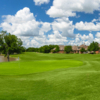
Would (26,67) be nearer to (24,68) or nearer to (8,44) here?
(24,68)

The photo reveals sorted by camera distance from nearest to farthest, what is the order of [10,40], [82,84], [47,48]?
1. [82,84]
2. [10,40]
3. [47,48]

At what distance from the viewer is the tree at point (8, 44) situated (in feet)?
149

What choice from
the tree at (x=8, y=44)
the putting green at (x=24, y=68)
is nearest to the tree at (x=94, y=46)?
the tree at (x=8, y=44)

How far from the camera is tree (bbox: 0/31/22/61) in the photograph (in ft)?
149

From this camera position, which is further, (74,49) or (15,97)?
(74,49)

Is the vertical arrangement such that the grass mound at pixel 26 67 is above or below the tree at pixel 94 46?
below

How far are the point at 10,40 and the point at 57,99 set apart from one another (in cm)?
4429

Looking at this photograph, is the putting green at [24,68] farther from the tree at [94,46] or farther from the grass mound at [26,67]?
the tree at [94,46]

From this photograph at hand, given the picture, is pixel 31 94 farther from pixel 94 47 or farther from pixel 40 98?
pixel 94 47

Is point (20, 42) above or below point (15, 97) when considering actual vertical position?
above

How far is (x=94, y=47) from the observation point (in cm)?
8956

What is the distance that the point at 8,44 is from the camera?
47.4 meters

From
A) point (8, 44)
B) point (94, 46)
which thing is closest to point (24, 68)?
point (8, 44)

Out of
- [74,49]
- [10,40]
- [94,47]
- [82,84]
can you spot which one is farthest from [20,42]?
[74,49]
